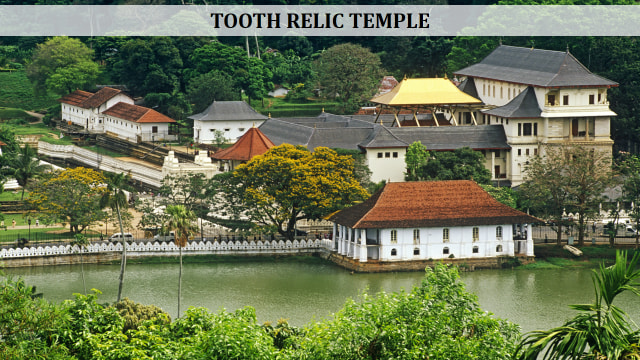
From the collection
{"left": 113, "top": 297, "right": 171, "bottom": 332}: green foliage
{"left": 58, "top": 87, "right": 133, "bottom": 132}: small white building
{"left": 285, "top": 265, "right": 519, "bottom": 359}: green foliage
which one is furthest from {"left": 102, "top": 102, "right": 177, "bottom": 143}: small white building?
{"left": 285, "top": 265, "right": 519, "bottom": 359}: green foliage

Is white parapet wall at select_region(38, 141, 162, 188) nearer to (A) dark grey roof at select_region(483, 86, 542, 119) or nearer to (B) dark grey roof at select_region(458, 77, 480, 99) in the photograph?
(A) dark grey roof at select_region(483, 86, 542, 119)

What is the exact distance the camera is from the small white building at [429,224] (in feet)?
166

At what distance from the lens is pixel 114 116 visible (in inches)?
3017

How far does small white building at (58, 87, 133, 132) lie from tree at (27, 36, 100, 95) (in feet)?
9.75

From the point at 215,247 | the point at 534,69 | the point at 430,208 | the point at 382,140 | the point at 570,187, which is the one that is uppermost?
the point at 534,69

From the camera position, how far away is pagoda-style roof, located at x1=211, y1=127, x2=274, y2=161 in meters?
62.5

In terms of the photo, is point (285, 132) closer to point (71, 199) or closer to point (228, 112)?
point (228, 112)

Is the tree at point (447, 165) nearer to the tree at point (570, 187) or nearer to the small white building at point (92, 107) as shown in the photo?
the tree at point (570, 187)

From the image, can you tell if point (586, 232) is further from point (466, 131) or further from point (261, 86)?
point (261, 86)

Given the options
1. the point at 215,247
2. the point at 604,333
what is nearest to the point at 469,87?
the point at 215,247

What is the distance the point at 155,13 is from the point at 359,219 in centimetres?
4809

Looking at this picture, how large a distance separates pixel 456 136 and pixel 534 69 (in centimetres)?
641

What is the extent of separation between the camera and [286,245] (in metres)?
53.1

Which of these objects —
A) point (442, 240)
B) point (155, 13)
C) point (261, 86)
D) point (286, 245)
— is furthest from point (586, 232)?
point (155, 13)
